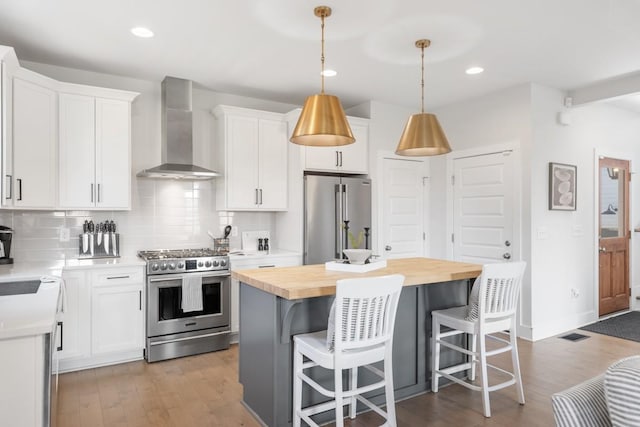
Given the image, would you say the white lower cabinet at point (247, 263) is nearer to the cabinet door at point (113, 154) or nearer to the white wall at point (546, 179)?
the cabinet door at point (113, 154)

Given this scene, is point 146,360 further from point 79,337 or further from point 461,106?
point 461,106

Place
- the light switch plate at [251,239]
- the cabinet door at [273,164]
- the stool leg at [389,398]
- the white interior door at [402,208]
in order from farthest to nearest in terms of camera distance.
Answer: the white interior door at [402,208] < the light switch plate at [251,239] < the cabinet door at [273,164] < the stool leg at [389,398]

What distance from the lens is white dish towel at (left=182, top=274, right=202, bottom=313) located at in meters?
3.81

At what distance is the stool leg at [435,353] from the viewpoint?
2967mm

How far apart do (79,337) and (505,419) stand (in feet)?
10.9

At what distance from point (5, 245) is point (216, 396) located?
227 cm

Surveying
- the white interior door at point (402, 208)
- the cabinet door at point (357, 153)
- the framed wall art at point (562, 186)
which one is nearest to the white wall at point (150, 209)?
the cabinet door at point (357, 153)

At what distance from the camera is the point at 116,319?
3588 millimetres

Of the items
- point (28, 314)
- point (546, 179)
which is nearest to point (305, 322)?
point (28, 314)

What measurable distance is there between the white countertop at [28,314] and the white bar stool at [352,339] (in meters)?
1.25

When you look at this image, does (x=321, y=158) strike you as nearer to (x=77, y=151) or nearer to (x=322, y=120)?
(x=322, y=120)

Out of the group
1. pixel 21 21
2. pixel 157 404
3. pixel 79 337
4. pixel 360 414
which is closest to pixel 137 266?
pixel 79 337

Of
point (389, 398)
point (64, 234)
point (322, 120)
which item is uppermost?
point (322, 120)

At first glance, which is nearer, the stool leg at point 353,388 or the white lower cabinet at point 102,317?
the stool leg at point 353,388
